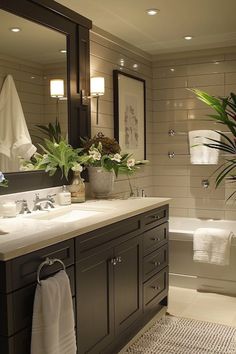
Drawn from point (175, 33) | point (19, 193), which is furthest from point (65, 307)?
point (175, 33)

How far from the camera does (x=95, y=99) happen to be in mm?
3322

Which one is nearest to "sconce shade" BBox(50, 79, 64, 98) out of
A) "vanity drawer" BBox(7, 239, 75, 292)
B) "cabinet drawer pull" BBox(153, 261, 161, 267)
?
"vanity drawer" BBox(7, 239, 75, 292)

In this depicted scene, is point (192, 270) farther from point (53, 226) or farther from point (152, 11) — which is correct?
point (152, 11)

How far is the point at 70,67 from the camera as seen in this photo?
9.70ft

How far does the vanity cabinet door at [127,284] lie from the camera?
2.43 m

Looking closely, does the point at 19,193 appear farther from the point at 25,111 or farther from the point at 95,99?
the point at 95,99

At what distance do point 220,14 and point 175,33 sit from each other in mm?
574

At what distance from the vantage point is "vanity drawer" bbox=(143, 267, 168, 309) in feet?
9.37

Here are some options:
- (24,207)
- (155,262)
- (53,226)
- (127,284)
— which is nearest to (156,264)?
(155,262)

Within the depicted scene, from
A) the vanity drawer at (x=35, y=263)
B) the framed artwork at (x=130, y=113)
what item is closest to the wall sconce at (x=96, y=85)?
the framed artwork at (x=130, y=113)

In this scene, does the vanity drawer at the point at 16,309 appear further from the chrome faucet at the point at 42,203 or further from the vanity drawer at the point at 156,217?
the vanity drawer at the point at 156,217

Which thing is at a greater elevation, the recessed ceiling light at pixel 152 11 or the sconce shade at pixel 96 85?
the recessed ceiling light at pixel 152 11

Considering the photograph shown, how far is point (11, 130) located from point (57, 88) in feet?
1.79

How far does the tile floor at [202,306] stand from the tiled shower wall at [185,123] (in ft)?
3.17
